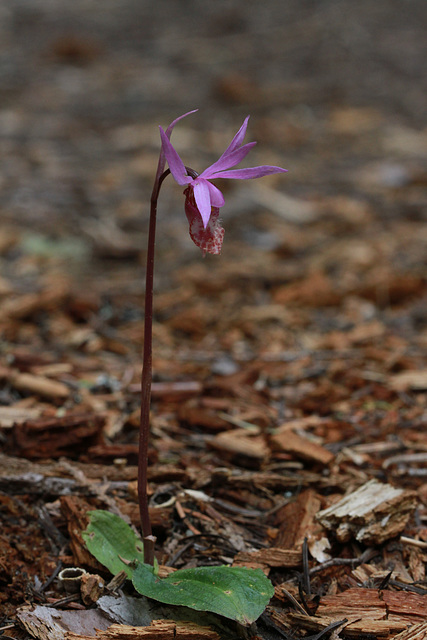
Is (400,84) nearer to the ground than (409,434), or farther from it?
farther from it

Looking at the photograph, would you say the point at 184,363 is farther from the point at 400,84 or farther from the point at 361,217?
the point at 400,84

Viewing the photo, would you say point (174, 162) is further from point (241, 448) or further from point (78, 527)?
point (241, 448)

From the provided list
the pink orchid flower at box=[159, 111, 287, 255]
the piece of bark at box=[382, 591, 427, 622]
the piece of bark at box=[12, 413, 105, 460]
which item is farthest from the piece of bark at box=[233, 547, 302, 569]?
the pink orchid flower at box=[159, 111, 287, 255]

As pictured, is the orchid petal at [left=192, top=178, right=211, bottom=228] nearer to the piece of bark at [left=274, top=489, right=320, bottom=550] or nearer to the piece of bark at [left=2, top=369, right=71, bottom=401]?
the piece of bark at [left=274, top=489, right=320, bottom=550]

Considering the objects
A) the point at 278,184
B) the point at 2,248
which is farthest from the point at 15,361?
the point at 278,184

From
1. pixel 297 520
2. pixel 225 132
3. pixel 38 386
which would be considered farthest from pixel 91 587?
pixel 225 132

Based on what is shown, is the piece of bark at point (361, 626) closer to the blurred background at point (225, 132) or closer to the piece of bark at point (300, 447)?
the piece of bark at point (300, 447)

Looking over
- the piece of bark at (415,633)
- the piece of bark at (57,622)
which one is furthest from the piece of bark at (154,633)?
the piece of bark at (415,633)

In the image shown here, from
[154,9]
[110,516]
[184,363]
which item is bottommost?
[184,363]
